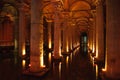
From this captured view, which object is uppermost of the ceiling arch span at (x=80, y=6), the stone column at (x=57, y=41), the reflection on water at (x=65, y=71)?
the ceiling arch span at (x=80, y=6)

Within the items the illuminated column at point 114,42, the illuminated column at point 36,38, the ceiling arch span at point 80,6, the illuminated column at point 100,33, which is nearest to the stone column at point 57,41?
the illuminated column at point 100,33

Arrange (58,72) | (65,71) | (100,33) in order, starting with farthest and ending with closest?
(100,33) < (65,71) < (58,72)

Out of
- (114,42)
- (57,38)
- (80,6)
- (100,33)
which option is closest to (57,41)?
(57,38)

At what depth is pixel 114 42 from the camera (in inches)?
281

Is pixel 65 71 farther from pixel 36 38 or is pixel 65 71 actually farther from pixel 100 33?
pixel 100 33

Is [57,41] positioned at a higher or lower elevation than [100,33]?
lower

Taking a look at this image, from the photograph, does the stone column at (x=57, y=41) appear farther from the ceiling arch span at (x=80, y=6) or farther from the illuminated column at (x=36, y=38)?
the ceiling arch span at (x=80, y=6)

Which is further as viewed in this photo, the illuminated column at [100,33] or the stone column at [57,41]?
the stone column at [57,41]

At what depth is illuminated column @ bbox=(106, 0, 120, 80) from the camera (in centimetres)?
698

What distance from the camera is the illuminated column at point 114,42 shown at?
6.98 meters

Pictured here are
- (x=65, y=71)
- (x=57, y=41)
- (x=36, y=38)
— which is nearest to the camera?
(x=36, y=38)

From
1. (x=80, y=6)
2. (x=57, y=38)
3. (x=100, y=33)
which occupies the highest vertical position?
(x=80, y=6)

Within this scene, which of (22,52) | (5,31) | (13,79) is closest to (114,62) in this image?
(13,79)

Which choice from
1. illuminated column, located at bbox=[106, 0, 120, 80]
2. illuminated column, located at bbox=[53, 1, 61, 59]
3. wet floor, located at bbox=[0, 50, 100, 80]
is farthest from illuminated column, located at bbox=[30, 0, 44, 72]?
illuminated column, located at bbox=[53, 1, 61, 59]
